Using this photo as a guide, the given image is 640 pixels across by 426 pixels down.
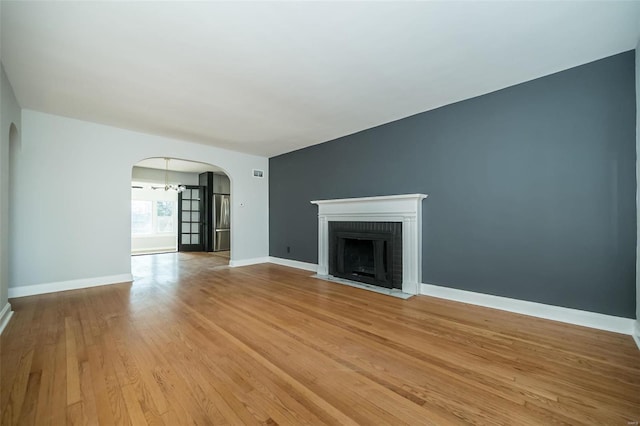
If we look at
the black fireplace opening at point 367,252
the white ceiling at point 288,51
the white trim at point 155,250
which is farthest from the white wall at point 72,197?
the white trim at point 155,250

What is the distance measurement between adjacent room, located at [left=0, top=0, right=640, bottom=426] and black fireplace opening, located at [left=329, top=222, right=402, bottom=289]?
4 centimetres

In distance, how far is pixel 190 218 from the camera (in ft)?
30.2

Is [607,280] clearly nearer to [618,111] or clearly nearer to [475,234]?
[475,234]

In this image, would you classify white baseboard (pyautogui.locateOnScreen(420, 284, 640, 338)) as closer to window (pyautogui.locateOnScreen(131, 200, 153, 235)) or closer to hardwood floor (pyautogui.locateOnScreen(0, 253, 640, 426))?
hardwood floor (pyautogui.locateOnScreen(0, 253, 640, 426))

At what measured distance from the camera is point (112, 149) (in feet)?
14.2

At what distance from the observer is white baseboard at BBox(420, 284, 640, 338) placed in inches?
94.7

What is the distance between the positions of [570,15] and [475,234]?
2.19 meters

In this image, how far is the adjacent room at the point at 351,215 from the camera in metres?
1.67

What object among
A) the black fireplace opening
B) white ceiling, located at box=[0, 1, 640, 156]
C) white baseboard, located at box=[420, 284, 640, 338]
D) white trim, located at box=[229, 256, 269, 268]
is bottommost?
white trim, located at box=[229, 256, 269, 268]

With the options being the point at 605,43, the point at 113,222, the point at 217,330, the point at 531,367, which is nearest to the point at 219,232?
the point at 113,222

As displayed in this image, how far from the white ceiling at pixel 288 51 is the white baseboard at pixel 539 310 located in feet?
8.12

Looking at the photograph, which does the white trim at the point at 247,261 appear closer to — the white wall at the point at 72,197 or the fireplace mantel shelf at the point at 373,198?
the white wall at the point at 72,197

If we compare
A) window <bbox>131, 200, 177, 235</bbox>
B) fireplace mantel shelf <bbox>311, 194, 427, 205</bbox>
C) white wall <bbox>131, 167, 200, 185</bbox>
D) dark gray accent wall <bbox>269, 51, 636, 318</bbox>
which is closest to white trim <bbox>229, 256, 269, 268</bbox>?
fireplace mantel shelf <bbox>311, 194, 427, 205</bbox>

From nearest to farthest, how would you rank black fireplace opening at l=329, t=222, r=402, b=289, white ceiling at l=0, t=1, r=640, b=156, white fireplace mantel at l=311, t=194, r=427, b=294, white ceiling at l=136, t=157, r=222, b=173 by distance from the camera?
white ceiling at l=0, t=1, r=640, b=156 < white fireplace mantel at l=311, t=194, r=427, b=294 < black fireplace opening at l=329, t=222, r=402, b=289 < white ceiling at l=136, t=157, r=222, b=173
